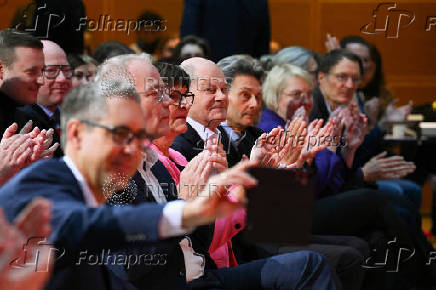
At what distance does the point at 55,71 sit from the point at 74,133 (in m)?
1.55

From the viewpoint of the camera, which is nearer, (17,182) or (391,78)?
(17,182)

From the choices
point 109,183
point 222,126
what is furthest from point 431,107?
point 109,183

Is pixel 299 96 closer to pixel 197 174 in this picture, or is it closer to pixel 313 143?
pixel 313 143

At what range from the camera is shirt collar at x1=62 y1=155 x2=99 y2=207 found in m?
1.47

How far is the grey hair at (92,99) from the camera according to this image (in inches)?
56.6

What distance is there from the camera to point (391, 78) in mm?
6578

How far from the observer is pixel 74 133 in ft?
4.78

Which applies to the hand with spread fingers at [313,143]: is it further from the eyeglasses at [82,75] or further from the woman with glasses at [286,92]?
the eyeglasses at [82,75]

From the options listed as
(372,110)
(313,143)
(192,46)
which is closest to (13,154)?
(313,143)

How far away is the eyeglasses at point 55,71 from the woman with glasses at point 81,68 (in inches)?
7.3

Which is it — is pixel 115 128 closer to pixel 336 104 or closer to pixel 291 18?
pixel 336 104

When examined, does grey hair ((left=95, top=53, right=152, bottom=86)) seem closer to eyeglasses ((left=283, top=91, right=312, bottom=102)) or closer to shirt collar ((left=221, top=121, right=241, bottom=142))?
shirt collar ((left=221, top=121, right=241, bottom=142))

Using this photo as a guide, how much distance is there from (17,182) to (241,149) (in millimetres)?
1553

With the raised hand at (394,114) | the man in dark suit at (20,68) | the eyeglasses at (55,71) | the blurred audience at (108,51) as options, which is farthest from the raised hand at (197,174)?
the raised hand at (394,114)
